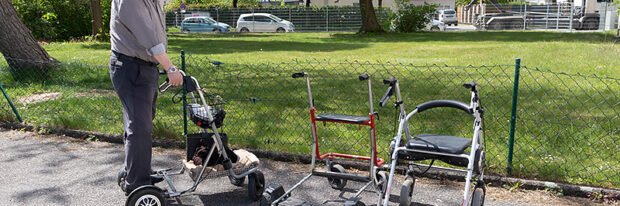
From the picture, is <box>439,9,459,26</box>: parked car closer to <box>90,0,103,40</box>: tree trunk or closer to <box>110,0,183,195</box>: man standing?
<box>90,0,103,40</box>: tree trunk

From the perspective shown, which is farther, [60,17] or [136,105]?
[60,17]

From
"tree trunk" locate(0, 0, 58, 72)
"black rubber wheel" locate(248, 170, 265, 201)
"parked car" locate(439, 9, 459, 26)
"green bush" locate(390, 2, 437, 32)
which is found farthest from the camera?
"parked car" locate(439, 9, 459, 26)

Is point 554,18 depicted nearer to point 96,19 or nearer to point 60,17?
point 96,19

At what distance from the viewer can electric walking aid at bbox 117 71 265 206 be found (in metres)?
3.99

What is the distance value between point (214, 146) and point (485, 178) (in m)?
2.45

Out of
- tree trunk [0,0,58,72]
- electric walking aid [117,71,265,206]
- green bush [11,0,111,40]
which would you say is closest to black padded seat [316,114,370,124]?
electric walking aid [117,71,265,206]

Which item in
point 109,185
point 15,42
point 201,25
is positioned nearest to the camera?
point 109,185

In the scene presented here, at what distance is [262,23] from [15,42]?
26148mm

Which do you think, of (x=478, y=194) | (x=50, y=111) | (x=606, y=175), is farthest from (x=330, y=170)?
(x=50, y=111)

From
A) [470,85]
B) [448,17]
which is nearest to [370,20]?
[448,17]

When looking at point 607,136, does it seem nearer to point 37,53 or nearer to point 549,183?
point 549,183

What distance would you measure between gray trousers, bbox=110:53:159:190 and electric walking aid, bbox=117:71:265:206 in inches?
6.4

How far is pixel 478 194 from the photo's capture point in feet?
12.3

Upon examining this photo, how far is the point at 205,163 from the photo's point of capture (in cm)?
422
